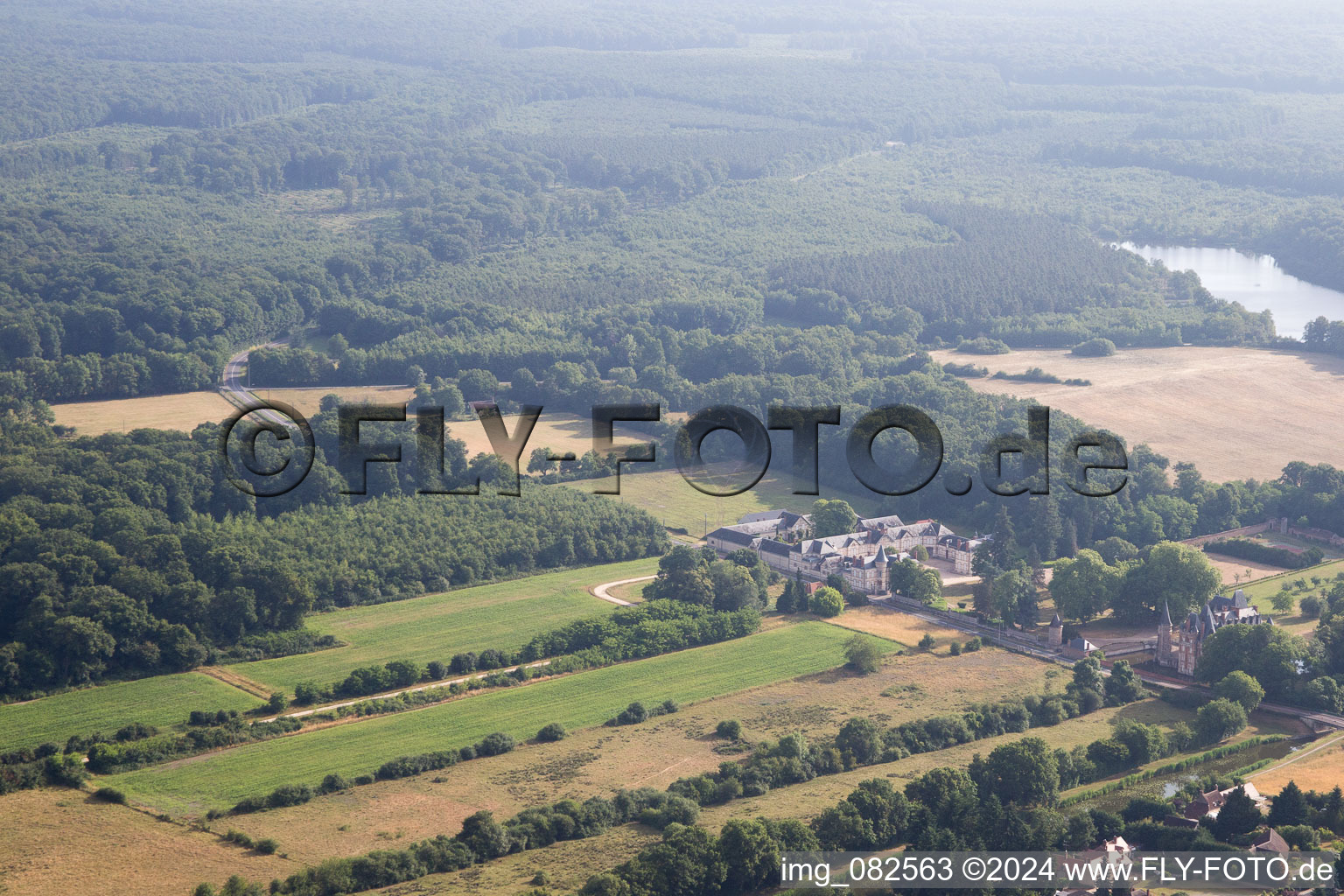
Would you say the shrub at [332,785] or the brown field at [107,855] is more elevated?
the shrub at [332,785]

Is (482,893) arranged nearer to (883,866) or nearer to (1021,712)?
(883,866)

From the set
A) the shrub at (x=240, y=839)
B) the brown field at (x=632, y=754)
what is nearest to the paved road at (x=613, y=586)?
the brown field at (x=632, y=754)

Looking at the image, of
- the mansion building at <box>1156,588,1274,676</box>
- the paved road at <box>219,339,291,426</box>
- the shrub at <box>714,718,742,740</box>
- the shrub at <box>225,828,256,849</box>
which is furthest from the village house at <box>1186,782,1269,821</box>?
the paved road at <box>219,339,291,426</box>

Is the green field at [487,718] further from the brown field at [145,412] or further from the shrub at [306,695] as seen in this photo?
the brown field at [145,412]

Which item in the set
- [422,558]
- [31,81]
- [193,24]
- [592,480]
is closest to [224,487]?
[422,558]

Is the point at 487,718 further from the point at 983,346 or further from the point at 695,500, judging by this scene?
the point at 983,346

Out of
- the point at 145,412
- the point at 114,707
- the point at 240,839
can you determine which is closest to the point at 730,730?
the point at 240,839
